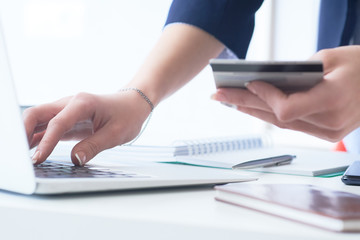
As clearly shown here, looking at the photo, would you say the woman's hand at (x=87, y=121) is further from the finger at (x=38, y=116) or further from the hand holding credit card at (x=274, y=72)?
the hand holding credit card at (x=274, y=72)

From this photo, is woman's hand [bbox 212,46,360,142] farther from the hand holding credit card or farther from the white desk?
→ the white desk

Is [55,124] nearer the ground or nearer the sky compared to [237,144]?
nearer the sky

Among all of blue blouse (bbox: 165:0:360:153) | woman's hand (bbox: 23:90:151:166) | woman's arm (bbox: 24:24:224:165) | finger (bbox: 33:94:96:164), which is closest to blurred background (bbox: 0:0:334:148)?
blue blouse (bbox: 165:0:360:153)

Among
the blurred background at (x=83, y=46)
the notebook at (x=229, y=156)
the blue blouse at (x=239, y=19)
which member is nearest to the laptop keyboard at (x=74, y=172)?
the notebook at (x=229, y=156)

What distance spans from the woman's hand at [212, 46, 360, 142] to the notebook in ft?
0.43

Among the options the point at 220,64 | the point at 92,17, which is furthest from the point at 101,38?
the point at 220,64

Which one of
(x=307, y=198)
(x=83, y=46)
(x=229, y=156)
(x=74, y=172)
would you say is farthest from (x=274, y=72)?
(x=83, y=46)

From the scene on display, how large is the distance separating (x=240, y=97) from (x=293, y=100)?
3.5 inches

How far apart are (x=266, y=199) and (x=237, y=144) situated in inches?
24.9

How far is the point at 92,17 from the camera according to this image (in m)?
2.48

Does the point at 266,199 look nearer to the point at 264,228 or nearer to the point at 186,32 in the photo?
the point at 264,228

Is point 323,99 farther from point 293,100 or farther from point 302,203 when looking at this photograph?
point 302,203

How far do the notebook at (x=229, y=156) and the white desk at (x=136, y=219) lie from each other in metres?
0.31

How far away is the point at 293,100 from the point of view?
61 centimetres
